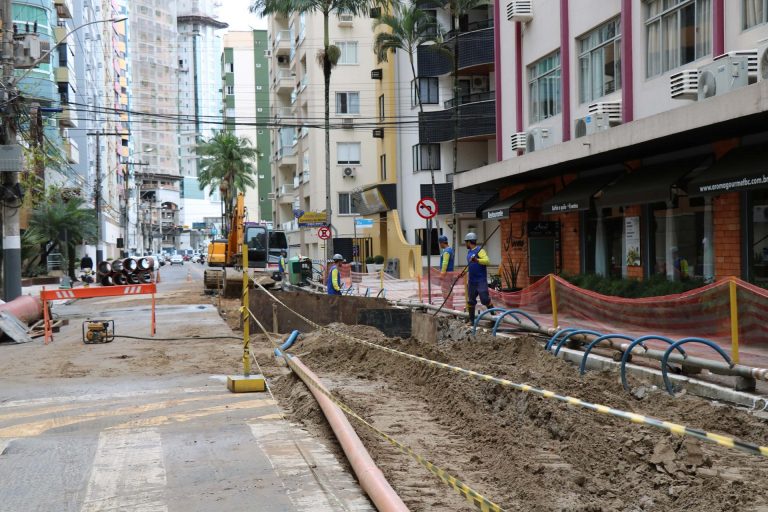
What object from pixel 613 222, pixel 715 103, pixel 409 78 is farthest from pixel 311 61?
pixel 715 103

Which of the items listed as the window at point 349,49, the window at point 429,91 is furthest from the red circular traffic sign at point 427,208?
the window at point 349,49

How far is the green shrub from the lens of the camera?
51.0ft

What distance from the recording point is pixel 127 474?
695 cm

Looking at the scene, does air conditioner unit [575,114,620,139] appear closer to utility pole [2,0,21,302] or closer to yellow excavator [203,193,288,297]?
yellow excavator [203,193,288,297]

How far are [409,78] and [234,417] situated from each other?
40.9 m

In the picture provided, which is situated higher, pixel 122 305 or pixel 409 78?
pixel 409 78

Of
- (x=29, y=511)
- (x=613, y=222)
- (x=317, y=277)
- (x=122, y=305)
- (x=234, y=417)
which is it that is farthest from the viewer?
(x=317, y=277)

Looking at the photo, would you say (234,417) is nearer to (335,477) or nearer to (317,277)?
(335,477)

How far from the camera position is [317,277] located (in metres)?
39.0

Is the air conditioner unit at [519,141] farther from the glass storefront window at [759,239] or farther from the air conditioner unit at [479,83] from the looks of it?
the air conditioner unit at [479,83]

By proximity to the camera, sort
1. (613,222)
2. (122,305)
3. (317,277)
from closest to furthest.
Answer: (613,222) < (122,305) < (317,277)

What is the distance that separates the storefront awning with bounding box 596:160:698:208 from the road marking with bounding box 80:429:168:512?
1033 cm

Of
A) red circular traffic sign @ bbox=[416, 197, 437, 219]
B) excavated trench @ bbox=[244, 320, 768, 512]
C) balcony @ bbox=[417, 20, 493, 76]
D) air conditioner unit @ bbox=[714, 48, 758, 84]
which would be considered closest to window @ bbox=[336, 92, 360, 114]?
balcony @ bbox=[417, 20, 493, 76]

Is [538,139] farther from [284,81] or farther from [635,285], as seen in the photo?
[284,81]
